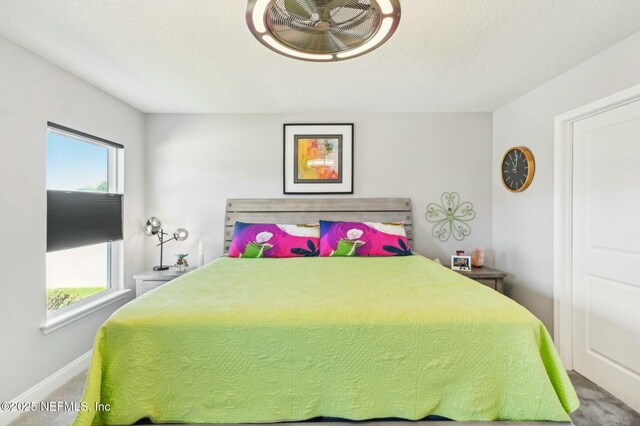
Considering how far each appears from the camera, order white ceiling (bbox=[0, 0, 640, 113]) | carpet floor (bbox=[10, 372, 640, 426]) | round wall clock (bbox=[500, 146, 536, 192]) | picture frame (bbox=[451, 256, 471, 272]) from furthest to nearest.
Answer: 1. picture frame (bbox=[451, 256, 471, 272])
2. round wall clock (bbox=[500, 146, 536, 192])
3. carpet floor (bbox=[10, 372, 640, 426])
4. white ceiling (bbox=[0, 0, 640, 113])

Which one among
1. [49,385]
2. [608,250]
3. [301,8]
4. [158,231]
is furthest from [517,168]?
[49,385]

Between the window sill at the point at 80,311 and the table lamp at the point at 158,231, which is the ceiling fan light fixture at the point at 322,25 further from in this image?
the window sill at the point at 80,311

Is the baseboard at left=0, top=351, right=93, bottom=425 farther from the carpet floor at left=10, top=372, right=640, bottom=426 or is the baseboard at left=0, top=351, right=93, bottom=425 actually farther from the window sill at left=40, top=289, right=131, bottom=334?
the window sill at left=40, top=289, right=131, bottom=334

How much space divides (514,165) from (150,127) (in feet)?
12.4

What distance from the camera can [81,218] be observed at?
7.48ft

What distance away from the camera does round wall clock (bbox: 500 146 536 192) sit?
8.30ft

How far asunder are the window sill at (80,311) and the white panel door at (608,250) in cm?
382

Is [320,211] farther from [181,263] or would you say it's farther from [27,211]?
[27,211]

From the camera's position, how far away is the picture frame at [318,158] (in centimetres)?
309

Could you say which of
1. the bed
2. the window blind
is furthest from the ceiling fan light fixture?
the window blind

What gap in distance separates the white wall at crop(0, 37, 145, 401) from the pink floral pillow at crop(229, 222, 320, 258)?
132 centimetres

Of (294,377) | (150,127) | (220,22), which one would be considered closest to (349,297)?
(294,377)

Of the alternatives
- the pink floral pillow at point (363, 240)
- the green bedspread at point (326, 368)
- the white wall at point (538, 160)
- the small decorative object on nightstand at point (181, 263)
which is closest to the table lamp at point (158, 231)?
the small decorative object on nightstand at point (181, 263)

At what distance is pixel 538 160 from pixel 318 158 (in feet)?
6.66
